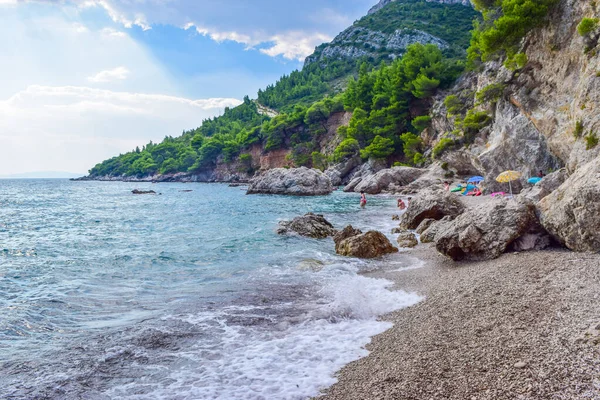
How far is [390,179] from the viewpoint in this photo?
174ft

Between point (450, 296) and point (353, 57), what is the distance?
571ft

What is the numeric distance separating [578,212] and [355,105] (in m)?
79.8

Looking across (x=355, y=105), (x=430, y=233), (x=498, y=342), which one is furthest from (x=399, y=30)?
(x=498, y=342)

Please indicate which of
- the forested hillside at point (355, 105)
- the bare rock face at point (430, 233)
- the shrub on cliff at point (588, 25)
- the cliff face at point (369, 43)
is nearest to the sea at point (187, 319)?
the bare rock face at point (430, 233)

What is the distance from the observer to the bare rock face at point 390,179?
171 ft

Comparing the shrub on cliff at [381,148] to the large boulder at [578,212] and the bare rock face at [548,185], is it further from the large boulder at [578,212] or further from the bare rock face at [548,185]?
the large boulder at [578,212]

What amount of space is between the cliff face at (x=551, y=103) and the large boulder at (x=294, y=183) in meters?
26.2

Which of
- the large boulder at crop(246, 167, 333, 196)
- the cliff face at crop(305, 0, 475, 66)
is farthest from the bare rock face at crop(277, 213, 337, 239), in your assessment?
the cliff face at crop(305, 0, 475, 66)

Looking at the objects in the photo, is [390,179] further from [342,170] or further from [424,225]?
[424,225]

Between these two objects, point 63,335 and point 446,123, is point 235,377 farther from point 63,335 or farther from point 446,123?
point 446,123

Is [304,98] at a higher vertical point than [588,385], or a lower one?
higher

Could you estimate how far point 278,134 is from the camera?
4075 inches

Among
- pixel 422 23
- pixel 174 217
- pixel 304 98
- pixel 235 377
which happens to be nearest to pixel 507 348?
pixel 235 377

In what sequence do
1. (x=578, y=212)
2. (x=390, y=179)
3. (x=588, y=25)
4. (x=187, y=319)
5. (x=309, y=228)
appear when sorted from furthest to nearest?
(x=390, y=179) → (x=309, y=228) → (x=588, y=25) → (x=578, y=212) → (x=187, y=319)
